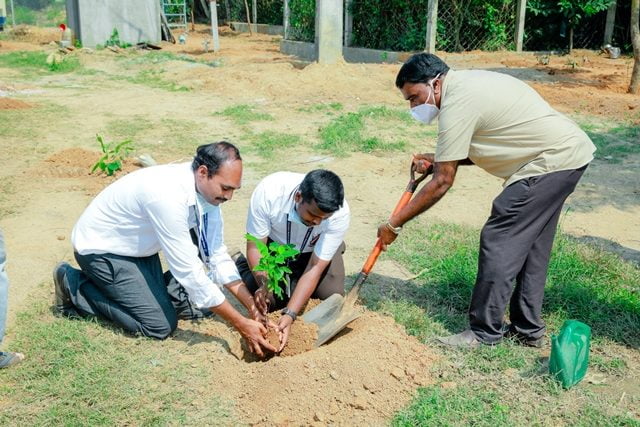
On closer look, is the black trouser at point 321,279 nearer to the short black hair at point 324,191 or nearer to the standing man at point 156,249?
the standing man at point 156,249

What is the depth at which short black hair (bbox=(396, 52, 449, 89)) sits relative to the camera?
341cm

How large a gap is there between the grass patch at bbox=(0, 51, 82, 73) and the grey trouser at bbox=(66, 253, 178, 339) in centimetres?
1185

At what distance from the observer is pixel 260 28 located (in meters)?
23.5

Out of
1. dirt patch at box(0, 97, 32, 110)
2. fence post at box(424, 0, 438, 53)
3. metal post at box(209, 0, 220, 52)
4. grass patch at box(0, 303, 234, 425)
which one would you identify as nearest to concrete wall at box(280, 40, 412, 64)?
fence post at box(424, 0, 438, 53)

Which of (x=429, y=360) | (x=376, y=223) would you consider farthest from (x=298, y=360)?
(x=376, y=223)

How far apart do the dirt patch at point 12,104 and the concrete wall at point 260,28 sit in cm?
1321

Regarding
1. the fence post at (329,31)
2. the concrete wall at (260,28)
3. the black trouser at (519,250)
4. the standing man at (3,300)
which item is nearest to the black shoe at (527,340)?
the black trouser at (519,250)

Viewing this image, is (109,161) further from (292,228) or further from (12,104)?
(12,104)

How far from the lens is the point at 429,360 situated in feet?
11.9

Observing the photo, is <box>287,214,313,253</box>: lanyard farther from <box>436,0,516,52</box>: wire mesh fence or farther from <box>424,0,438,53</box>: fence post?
<box>436,0,516,52</box>: wire mesh fence

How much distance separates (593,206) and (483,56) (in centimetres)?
864

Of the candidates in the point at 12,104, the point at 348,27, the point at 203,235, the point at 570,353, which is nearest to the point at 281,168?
the point at 203,235

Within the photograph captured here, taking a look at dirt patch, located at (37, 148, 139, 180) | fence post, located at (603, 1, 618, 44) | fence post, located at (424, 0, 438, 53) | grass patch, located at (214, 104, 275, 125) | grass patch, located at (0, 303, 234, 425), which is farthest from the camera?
fence post, located at (603, 1, 618, 44)

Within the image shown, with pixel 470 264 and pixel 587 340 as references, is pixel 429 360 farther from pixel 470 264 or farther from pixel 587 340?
pixel 470 264
